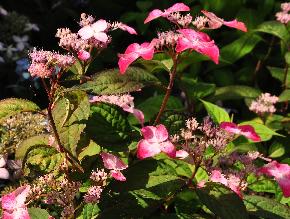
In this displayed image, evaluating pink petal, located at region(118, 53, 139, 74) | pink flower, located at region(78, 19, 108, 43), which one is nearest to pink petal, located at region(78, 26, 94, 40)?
pink flower, located at region(78, 19, 108, 43)

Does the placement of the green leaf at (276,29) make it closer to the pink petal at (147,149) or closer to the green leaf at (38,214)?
the pink petal at (147,149)

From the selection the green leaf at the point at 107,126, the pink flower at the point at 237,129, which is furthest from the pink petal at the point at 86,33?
the pink flower at the point at 237,129

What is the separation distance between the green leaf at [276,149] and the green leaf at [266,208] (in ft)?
2.45

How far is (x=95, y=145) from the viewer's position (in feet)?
5.65

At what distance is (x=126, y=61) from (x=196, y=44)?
189 millimetres

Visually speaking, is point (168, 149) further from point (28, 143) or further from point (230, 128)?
point (28, 143)

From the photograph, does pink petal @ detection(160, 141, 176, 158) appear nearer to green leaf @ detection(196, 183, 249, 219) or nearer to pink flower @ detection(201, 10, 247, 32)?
green leaf @ detection(196, 183, 249, 219)

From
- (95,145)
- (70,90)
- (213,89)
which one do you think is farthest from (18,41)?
(70,90)

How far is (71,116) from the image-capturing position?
58.7 inches

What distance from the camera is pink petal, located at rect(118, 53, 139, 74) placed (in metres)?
1.49

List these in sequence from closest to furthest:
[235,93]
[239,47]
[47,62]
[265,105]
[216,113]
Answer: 1. [47,62]
2. [216,113]
3. [265,105]
4. [235,93]
5. [239,47]

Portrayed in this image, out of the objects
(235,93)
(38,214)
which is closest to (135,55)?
(38,214)

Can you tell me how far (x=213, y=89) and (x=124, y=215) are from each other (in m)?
1.25

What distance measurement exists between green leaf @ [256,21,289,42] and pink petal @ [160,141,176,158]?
1.49m
